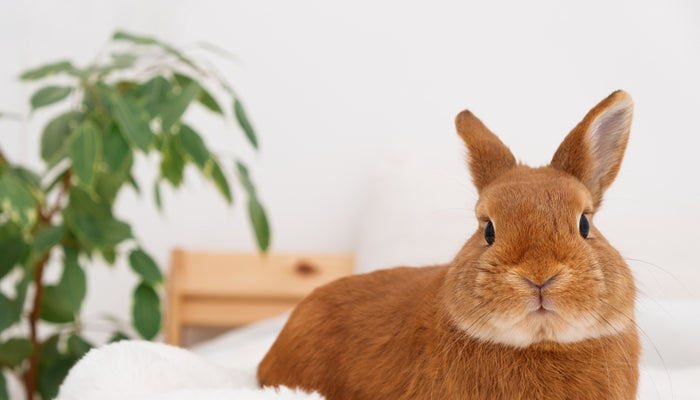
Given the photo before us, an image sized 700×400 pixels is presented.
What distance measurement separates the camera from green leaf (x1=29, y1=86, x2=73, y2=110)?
1281 mm

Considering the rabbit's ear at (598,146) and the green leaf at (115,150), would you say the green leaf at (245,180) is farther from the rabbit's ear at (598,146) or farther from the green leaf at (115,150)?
the rabbit's ear at (598,146)

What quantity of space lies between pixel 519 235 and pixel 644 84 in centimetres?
33

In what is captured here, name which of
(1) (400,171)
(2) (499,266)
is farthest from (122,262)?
(2) (499,266)

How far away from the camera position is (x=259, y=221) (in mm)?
1389

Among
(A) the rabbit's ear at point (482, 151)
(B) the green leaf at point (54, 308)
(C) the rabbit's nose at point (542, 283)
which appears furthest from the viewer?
(B) the green leaf at point (54, 308)

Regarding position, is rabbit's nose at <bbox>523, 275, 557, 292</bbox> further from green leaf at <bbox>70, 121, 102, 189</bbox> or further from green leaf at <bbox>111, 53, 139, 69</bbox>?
green leaf at <bbox>111, 53, 139, 69</bbox>

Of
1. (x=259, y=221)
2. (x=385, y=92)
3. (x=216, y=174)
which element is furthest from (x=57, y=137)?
(x=385, y=92)

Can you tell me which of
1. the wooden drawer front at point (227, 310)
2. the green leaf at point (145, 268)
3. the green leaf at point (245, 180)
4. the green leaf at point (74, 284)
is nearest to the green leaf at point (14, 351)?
the green leaf at point (74, 284)

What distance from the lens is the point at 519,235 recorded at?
58cm

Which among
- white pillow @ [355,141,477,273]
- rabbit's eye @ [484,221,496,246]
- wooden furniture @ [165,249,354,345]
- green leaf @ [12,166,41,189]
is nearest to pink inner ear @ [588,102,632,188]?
rabbit's eye @ [484,221,496,246]

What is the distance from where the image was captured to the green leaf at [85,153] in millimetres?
1146

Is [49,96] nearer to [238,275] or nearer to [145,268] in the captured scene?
[145,268]

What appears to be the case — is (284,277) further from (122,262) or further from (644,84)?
(644,84)

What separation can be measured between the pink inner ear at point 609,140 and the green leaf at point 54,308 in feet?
3.81
